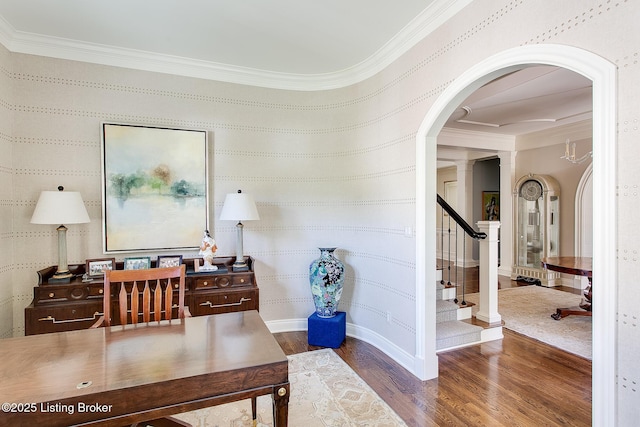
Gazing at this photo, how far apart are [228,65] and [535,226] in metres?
6.21

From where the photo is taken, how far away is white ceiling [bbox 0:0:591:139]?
2521 mm

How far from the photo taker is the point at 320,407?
2.35 metres

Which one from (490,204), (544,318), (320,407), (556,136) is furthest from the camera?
(490,204)

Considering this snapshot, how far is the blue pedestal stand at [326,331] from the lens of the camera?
11.0 ft

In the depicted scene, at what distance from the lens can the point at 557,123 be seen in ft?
18.8

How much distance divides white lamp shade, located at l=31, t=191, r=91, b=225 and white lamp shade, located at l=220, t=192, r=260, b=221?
1202 millimetres

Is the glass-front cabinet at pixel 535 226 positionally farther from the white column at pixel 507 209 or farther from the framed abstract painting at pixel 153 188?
the framed abstract painting at pixel 153 188

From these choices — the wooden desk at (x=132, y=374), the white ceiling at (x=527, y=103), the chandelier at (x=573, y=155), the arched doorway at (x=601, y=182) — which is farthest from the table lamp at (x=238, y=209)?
the chandelier at (x=573, y=155)

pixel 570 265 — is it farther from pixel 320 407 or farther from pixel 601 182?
pixel 320 407

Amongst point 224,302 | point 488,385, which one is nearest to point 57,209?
point 224,302

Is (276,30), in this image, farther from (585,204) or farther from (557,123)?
(585,204)

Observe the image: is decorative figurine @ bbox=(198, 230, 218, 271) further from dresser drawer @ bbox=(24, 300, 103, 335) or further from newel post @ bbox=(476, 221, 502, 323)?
newel post @ bbox=(476, 221, 502, 323)

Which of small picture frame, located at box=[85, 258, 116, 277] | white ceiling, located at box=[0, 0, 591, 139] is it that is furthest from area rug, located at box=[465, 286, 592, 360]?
small picture frame, located at box=[85, 258, 116, 277]

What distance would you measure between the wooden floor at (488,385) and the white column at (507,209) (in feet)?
12.1
